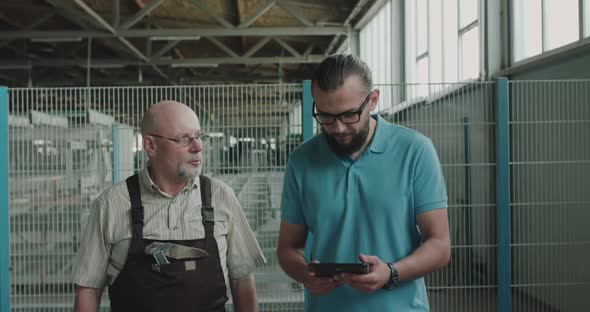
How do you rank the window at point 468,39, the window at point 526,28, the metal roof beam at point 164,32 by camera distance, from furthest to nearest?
the metal roof beam at point 164,32
the window at point 468,39
the window at point 526,28

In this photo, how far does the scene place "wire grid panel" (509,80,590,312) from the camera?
5.70 metres

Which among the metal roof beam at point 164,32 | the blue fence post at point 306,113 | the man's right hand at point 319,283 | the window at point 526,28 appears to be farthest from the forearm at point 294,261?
the metal roof beam at point 164,32

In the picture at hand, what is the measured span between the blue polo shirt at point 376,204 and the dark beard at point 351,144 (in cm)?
3

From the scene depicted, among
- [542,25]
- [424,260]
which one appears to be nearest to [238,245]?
[424,260]

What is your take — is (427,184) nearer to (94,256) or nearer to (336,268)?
(336,268)

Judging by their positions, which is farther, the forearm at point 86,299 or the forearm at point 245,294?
the forearm at point 245,294

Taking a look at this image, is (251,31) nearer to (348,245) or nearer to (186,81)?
(186,81)

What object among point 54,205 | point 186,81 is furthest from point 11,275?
point 186,81

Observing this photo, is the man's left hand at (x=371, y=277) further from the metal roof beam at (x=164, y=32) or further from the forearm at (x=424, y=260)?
the metal roof beam at (x=164, y=32)

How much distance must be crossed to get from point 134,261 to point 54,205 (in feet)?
12.9

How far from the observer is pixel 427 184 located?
6.49 feet

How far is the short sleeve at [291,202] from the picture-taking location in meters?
2.17

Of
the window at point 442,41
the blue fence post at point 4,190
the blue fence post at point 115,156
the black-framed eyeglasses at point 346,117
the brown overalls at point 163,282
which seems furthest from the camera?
the window at point 442,41

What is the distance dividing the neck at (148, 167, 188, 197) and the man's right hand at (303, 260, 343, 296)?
0.78m
